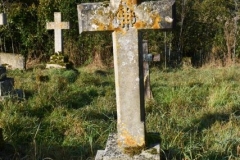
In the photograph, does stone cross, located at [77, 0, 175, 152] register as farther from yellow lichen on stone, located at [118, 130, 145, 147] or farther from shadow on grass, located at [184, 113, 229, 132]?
shadow on grass, located at [184, 113, 229, 132]

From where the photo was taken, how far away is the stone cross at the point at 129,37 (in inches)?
129

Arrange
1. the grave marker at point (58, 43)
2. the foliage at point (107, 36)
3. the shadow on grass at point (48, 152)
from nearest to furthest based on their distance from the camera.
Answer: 1. the shadow on grass at point (48, 152)
2. the grave marker at point (58, 43)
3. the foliage at point (107, 36)

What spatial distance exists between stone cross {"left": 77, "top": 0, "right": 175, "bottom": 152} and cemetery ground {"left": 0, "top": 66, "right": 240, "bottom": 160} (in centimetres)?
53

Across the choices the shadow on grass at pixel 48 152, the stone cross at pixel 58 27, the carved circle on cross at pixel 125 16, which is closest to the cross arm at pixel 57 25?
the stone cross at pixel 58 27

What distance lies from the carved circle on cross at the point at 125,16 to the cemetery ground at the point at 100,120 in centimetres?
127

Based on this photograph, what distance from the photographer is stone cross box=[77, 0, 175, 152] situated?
3.28m

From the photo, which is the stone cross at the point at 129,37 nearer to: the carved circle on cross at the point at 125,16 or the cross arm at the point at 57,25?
the carved circle on cross at the point at 125,16

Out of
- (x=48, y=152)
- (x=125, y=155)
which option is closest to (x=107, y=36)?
(x=48, y=152)

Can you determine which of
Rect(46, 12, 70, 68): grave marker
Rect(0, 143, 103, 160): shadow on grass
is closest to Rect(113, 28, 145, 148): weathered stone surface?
Rect(0, 143, 103, 160): shadow on grass

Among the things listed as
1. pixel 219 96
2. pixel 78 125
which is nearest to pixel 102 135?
pixel 78 125

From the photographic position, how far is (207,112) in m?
6.11

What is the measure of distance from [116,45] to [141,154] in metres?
0.96

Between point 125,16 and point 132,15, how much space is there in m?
0.06

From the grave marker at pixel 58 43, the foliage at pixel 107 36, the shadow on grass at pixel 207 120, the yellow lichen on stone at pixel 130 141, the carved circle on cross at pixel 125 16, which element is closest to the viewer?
the carved circle on cross at pixel 125 16
